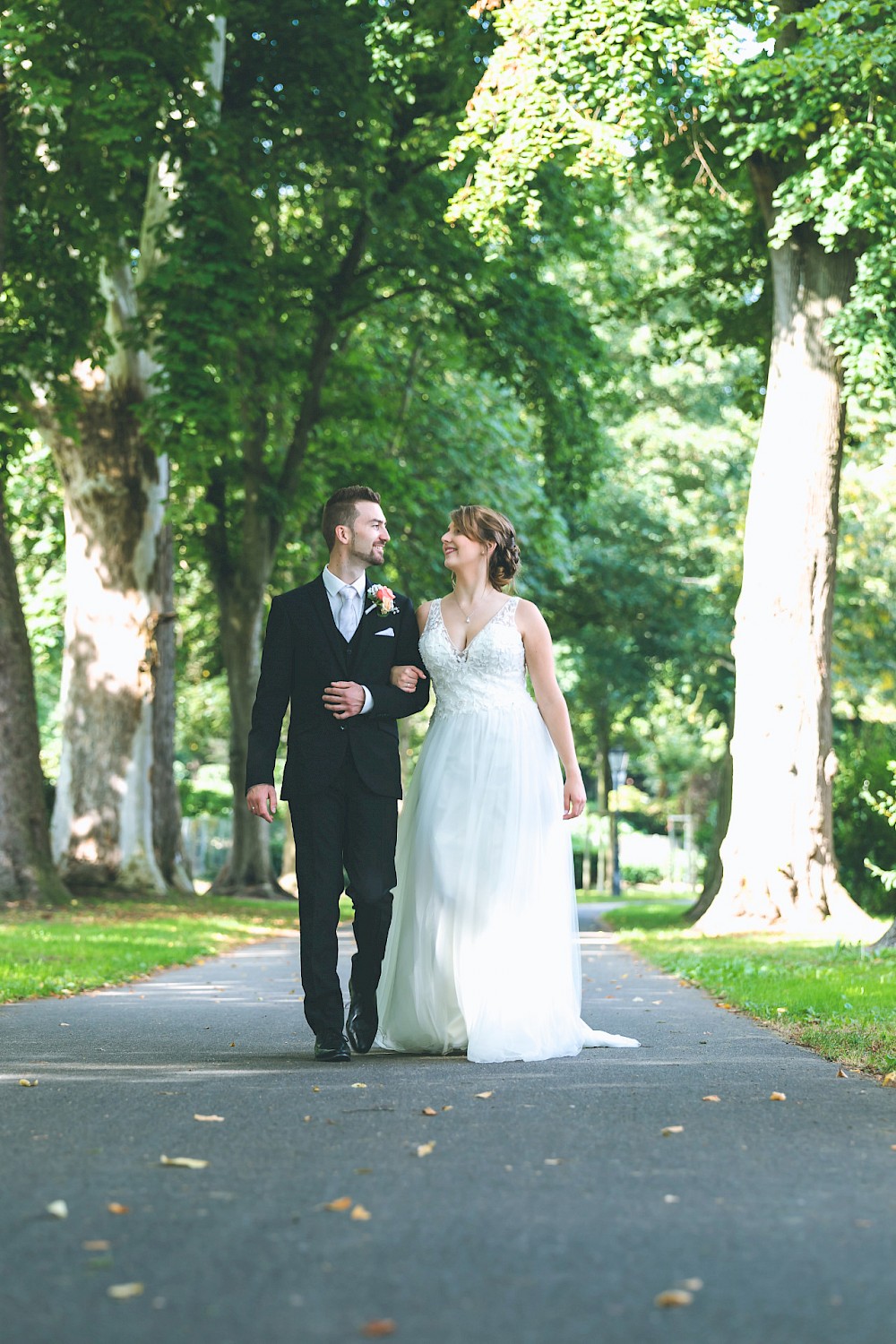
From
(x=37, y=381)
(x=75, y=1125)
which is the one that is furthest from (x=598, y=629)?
(x=75, y=1125)

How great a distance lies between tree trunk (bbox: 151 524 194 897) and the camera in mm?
21062

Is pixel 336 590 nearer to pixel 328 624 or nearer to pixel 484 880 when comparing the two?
pixel 328 624

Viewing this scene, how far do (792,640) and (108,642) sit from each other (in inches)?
354

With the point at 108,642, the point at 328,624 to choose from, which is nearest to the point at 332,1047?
the point at 328,624

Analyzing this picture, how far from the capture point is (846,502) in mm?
30453

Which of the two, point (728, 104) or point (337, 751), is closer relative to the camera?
point (337, 751)

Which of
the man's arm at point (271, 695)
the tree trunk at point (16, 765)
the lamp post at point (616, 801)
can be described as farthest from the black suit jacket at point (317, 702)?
the lamp post at point (616, 801)

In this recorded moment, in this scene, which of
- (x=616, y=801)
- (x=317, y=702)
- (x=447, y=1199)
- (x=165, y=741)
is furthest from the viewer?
(x=616, y=801)

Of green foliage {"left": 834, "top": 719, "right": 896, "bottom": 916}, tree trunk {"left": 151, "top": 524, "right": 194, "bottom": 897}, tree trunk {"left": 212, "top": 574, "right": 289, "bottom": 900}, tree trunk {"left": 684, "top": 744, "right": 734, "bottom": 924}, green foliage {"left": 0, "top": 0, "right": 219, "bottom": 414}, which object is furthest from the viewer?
tree trunk {"left": 212, "top": 574, "right": 289, "bottom": 900}

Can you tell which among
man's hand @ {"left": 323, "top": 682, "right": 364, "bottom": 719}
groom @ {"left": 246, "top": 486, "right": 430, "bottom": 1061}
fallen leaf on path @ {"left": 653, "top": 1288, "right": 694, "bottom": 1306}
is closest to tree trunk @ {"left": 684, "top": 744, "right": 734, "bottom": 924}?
groom @ {"left": 246, "top": 486, "right": 430, "bottom": 1061}

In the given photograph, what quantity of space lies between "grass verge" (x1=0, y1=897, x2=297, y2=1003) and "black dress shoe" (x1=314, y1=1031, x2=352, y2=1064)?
342cm

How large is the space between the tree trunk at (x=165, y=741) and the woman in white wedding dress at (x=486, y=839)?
1390 centimetres

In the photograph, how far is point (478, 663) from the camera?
7.40 metres

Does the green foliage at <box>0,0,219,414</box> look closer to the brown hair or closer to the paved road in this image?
the brown hair
